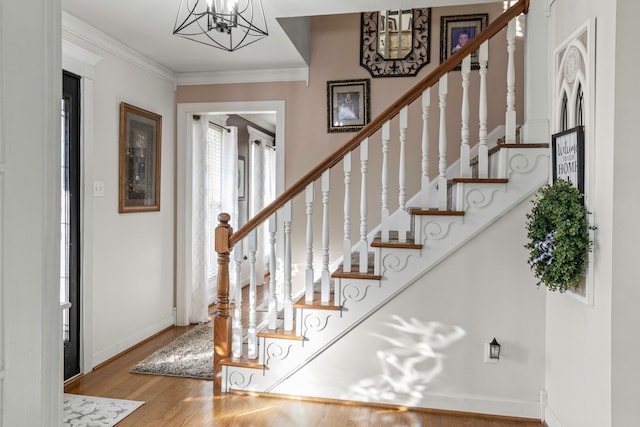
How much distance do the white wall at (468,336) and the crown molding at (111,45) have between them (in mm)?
2826

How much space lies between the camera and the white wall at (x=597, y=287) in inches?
68.4

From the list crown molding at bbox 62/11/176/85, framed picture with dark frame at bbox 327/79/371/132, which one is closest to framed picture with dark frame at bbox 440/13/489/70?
framed picture with dark frame at bbox 327/79/371/132

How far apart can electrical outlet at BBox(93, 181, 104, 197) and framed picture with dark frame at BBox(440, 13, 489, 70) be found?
3.05 metres

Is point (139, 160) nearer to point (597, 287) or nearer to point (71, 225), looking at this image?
point (71, 225)

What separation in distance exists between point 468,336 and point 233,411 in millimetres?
1520

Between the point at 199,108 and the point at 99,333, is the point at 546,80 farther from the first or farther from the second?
the point at 99,333

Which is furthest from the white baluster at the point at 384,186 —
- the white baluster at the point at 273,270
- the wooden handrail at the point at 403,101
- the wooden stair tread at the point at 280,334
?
the wooden stair tread at the point at 280,334

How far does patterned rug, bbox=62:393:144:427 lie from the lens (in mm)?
2500

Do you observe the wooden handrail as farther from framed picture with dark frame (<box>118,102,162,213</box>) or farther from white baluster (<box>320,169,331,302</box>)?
framed picture with dark frame (<box>118,102,162,213</box>)

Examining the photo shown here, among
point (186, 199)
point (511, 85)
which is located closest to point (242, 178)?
point (186, 199)

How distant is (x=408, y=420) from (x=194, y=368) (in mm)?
1644

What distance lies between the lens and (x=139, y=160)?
3756mm

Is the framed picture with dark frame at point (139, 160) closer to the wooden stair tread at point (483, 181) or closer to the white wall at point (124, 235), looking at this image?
the white wall at point (124, 235)

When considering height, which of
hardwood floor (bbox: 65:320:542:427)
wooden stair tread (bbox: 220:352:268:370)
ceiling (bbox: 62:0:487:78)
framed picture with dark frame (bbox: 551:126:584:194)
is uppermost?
ceiling (bbox: 62:0:487:78)
